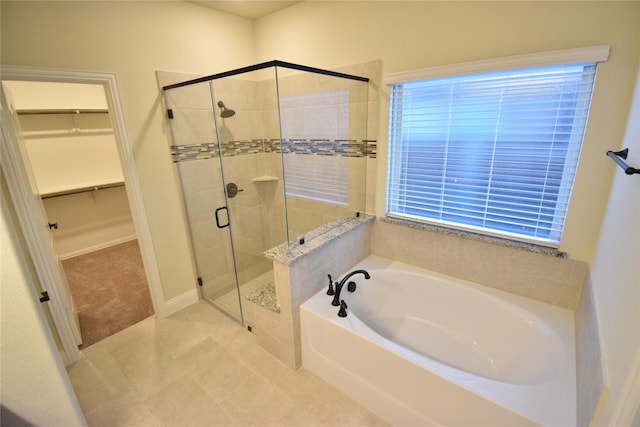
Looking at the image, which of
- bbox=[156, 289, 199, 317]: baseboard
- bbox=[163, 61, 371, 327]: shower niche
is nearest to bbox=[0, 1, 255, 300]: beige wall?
bbox=[156, 289, 199, 317]: baseboard

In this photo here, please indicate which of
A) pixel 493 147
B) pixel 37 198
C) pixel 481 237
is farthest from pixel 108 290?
pixel 493 147

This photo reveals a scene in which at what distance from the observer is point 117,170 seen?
3.96 m

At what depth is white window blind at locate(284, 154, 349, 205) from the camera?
8.01ft

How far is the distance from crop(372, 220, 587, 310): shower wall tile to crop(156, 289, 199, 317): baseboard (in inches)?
71.5

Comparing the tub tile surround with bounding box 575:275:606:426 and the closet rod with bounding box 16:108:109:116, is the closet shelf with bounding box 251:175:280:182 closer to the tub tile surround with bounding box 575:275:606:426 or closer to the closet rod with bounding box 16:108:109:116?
the tub tile surround with bounding box 575:275:606:426

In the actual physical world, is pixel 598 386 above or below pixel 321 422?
above

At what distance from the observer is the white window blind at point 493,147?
5.48 feet

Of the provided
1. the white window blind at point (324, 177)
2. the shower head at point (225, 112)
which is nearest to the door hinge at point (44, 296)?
the shower head at point (225, 112)

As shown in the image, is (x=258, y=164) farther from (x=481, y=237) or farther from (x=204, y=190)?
(x=481, y=237)

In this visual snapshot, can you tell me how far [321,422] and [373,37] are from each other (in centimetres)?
261

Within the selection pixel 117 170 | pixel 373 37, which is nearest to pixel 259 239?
pixel 373 37

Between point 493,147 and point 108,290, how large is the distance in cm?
384

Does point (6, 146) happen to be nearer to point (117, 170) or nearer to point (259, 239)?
point (259, 239)

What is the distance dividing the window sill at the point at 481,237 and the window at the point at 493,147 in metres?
0.04
